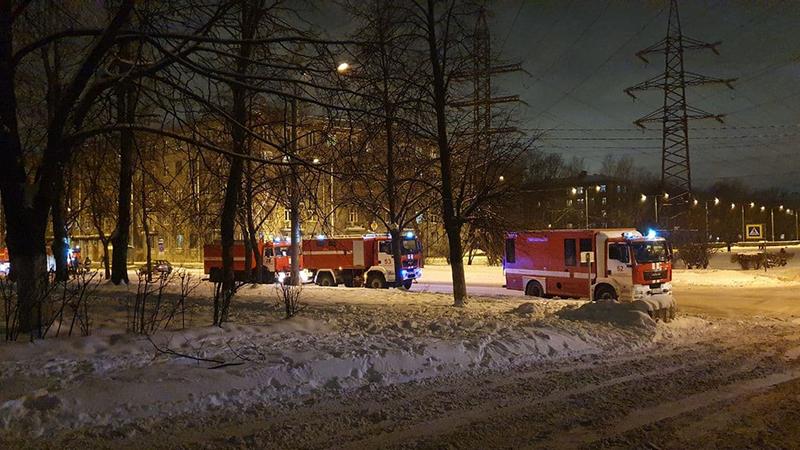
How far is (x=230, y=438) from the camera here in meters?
5.58

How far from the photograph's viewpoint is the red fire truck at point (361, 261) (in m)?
30.8

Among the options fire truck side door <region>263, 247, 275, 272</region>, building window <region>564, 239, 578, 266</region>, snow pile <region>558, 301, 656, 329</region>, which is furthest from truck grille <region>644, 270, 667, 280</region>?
fire truck side door <region>263, 247, 275, 272</region>

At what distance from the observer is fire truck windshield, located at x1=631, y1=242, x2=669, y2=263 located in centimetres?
2011

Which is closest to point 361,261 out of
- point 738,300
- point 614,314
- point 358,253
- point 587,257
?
point 358,253

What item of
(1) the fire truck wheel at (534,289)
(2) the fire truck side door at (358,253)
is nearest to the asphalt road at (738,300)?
(1) the fire truck wheel at (534,289)

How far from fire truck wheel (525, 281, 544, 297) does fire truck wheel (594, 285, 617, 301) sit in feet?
9.41

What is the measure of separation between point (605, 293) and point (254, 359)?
15.6 metres

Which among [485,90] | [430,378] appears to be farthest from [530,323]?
[485,90]

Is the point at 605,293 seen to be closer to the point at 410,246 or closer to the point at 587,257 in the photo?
the point at 587,257

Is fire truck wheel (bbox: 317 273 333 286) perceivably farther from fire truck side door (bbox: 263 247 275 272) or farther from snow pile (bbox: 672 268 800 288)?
snow pile (bbox: 672 268 800 288)

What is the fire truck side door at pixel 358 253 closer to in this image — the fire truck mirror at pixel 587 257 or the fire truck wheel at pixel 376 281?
the fire truck wheel at pixel 376 281

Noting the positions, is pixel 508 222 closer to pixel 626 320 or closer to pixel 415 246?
pixel 626 320

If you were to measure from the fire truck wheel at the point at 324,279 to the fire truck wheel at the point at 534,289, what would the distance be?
12004mm

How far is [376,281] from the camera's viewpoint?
1213 inches
